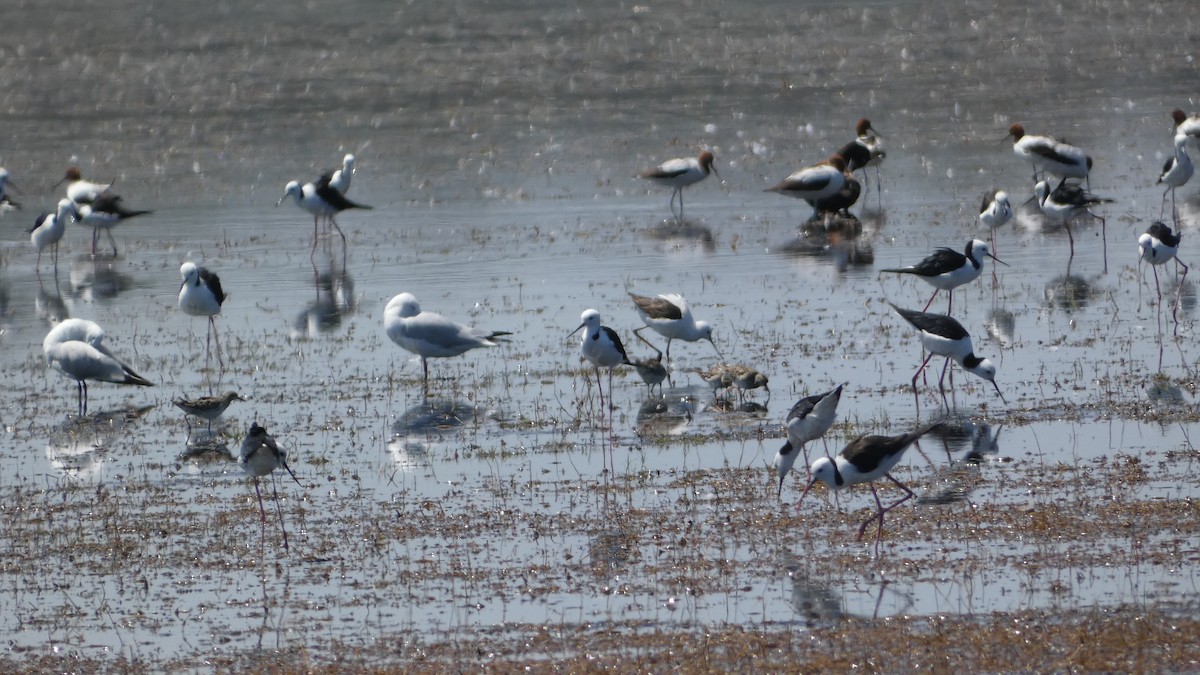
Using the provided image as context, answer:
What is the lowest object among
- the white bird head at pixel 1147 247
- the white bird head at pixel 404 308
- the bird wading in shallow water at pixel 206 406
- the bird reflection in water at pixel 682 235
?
the bird wading in shallow water at pixel 206 406

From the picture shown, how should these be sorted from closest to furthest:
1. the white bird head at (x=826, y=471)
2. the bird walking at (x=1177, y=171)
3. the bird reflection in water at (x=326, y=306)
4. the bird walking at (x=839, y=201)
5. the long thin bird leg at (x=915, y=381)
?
1. the white bird head at (x=826, y=471)
2. the long thin bird leg at (x=915, y=381)
3. the bird reflection in water at (x=326, y=306)
4. the bird walking at (x=1177, y=171)
5. the bird walking at (x=839, y=201)

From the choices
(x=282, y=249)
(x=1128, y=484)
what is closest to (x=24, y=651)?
(x=1128, y=484)

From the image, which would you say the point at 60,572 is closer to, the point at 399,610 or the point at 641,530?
the point at 399,610

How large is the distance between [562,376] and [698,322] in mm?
1357

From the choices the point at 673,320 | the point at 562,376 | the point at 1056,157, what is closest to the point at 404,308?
the point at 562,376

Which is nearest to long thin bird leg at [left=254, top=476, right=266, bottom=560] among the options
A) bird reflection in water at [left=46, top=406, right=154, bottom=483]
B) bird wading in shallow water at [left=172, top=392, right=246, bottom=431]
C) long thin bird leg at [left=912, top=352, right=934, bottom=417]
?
bird reflection in water at [left=46, top=406, right=154, bottom=483]

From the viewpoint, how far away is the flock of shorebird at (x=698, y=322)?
10.6 meters

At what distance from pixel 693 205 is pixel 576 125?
8628mm

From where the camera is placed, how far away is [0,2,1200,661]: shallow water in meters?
9.12

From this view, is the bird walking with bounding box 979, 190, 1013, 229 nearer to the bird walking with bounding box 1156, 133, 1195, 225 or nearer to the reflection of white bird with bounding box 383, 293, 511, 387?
the bird walking with bounding box 1156, 133, 1195, 225

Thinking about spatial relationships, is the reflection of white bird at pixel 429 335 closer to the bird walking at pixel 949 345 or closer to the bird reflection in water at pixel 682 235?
the bird walking at pixel 949 345

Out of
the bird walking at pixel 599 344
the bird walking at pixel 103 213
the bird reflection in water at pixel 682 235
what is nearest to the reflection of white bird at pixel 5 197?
the bird walking at pixel 103 213

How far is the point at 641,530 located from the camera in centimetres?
1006

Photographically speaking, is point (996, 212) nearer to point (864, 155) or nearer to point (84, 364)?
point (864, 155)
